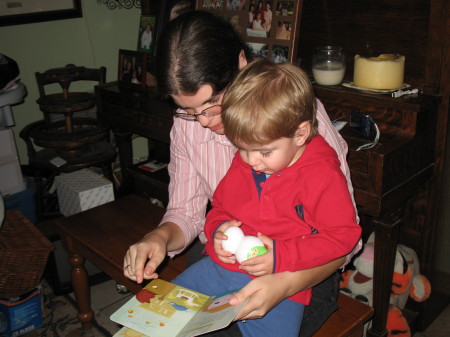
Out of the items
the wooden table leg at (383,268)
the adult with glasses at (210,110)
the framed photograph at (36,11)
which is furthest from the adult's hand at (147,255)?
the framed photograph at (36,11)

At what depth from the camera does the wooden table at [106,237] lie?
1847 mm

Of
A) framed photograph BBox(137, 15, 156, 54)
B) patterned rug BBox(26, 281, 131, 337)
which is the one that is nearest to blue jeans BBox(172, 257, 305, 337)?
patterned rug BBox(26, 281, 131, 337)

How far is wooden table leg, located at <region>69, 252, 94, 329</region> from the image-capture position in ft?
6.98

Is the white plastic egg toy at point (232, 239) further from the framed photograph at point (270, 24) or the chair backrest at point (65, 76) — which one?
the chair backrest at point (65, 76)

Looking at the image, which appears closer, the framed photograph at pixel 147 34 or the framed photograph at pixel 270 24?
the framed photograph at pixel 270 24

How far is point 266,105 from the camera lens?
1071 millimetres

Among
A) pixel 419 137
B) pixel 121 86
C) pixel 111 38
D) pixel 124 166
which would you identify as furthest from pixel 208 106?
pixel 111 38

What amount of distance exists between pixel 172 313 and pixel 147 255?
18 cm

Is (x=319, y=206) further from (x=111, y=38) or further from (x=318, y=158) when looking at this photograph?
(x=111, y=38)

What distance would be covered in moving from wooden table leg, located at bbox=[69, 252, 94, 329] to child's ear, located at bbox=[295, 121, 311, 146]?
1334 mm

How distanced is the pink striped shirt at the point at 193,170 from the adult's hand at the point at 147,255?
10 cm

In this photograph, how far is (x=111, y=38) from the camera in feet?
12.0

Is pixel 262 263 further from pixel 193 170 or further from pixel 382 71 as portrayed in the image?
pixel 382 71

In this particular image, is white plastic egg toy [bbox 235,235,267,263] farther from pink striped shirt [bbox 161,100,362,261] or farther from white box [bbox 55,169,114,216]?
white box [bbox 55,169,114,216]
